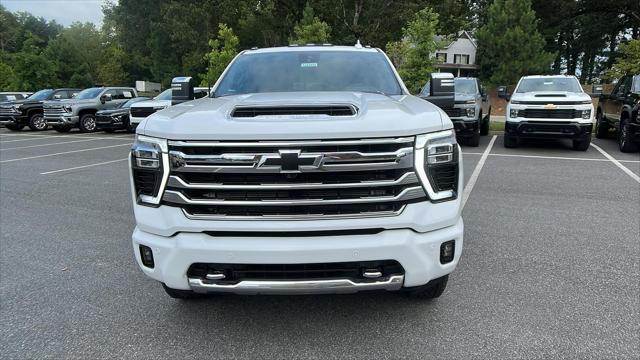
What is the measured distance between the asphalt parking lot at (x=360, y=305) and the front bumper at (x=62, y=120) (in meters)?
14.9

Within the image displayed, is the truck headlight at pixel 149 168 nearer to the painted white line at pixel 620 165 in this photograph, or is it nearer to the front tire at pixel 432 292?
the front tire at pixel 432 292

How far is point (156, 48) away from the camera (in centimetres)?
5422

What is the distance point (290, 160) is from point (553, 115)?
34.0ft

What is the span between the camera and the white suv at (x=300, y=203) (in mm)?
2555

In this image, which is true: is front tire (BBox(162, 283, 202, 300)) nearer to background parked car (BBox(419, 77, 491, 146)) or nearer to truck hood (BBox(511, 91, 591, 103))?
background parked car (BBox(419, 77, 491, 146))

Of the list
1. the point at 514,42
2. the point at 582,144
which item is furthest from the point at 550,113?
the point at 514,42

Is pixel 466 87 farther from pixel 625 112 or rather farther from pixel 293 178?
pixel 293 178

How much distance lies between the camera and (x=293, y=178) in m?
2.61

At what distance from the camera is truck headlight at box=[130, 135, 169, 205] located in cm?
271

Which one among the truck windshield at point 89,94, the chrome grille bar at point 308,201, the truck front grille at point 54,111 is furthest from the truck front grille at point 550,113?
the truck front grille at point 54,111

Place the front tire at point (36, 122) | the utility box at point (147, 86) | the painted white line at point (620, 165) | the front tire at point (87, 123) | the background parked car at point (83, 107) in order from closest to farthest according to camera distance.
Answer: the painted white line at point (620, 165) → the background parked car at point (83, 107) → the front tire at point (87, 123) → the front tire at point (36, 122) → the utility box at point (147, 86)

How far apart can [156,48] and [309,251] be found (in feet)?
188

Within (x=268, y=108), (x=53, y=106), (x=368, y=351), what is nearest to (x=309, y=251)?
(x=368, y=351)

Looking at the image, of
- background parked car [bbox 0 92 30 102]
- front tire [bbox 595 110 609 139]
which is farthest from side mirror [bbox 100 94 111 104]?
front tire [bbox 595 110 609 139]
